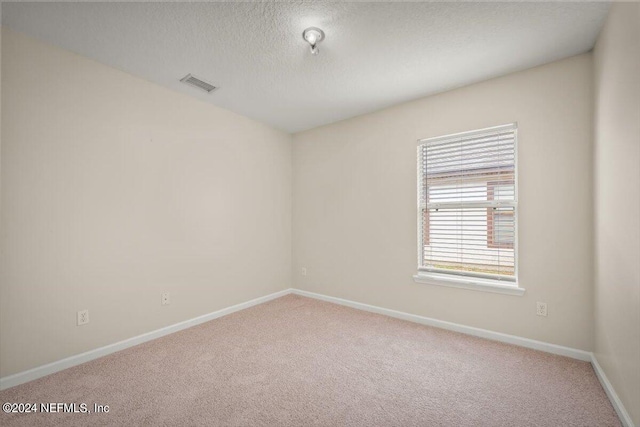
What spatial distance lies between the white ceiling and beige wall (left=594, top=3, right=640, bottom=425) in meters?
0.39

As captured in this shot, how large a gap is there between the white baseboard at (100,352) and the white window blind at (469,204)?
245 centimetres

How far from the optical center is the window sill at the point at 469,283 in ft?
8.75

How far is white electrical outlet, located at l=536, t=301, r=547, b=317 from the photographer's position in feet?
8.27

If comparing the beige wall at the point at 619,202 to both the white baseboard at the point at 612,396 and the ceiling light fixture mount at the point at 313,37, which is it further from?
the ceiling light fixture mount at the point at 313,37

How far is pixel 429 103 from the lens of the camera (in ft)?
10.4

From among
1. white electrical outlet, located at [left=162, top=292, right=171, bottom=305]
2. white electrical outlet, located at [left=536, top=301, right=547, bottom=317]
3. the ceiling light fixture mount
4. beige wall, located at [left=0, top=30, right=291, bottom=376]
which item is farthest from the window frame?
white electrical outlet, located at [left=162, top=292, right=171, bottom=305]

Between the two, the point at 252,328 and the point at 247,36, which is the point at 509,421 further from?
the point at 247,36

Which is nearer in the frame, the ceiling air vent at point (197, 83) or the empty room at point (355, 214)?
the empty room at point (355, 214)

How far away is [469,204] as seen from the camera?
2941 mm

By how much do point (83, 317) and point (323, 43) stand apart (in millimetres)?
2922

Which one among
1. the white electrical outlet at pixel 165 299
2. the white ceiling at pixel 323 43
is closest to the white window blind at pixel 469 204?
the white ceiling at pixel 323 43

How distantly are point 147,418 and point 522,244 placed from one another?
313 cm

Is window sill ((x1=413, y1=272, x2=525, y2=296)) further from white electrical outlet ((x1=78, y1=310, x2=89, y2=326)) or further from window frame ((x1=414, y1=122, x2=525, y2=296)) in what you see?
white electrical outlet ((x1=78, y1=310, x2=89, y2=326))

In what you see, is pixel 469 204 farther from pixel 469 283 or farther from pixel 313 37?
pixel 313 37
